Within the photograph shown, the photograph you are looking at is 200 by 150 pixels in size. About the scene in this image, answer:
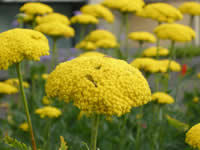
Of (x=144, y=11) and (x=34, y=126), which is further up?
(x=144, y=11)

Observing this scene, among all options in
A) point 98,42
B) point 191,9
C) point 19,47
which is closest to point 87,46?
point 98,42

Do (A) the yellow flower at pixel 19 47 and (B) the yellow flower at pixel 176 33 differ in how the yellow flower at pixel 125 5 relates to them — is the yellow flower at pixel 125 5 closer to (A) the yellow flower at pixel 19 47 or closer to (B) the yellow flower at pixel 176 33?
(B) the yellow flower at pixel 176 33

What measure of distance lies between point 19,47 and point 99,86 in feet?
1.13

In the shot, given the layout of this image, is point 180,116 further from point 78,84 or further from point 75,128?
point 78,84

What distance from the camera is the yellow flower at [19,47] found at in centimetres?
114

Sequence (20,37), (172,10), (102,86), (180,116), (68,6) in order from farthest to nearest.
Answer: (68,6)
(180,116)
(172,10)
(20,37)
(102,86)

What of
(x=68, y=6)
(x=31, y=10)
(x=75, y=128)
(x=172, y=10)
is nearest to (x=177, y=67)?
(x=172, y=10)

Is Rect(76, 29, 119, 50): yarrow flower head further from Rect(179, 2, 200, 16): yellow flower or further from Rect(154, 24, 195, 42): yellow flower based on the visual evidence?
Rect(154, 24, 195, 42): yellow flower

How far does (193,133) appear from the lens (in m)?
1.22

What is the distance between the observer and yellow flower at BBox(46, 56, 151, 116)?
0.94 m

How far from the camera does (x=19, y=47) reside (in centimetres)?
116

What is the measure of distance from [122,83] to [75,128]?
1.43 meters

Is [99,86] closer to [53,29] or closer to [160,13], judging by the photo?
[53,29]

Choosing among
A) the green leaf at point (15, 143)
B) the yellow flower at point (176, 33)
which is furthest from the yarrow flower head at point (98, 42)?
the green leaf at point (15, 143)
